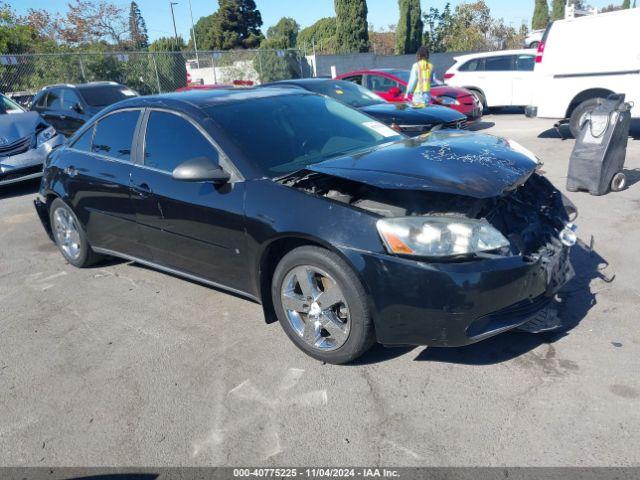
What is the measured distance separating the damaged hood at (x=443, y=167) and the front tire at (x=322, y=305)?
1.73 ft

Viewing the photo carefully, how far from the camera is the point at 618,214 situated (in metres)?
5.75

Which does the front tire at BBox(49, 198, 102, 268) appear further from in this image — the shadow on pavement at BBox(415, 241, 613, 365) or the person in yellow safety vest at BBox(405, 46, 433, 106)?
the person in yellow safety vest at BBox(405, 46, 433, 106)

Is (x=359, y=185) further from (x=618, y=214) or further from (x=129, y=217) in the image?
(x=618, y=214)

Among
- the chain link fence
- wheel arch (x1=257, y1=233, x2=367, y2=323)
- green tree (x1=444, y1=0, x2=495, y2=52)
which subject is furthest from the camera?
green tree (x1=444, y1=0, x2=495, y2=52)

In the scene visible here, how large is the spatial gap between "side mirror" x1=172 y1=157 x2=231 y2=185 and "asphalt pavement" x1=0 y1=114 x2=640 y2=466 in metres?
1.11

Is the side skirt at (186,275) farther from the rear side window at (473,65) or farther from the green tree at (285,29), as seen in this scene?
the green tree at (285,29)

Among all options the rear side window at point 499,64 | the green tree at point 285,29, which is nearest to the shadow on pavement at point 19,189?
the rear side window at point 499,64

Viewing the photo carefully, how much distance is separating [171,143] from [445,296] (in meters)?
2.33

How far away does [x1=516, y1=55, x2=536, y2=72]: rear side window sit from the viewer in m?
13.7

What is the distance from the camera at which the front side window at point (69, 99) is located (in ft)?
39.6

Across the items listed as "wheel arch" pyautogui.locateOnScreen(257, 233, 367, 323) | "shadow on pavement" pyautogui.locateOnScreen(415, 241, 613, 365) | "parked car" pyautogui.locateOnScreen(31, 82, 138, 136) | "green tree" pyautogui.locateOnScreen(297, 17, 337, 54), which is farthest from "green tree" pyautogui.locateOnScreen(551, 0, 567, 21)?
"wheel arch" pyautogui.locateOnScreen(257, 233, 367, 323)

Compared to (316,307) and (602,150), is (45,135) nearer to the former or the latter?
(316,307)

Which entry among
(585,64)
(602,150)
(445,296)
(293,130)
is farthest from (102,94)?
(445,296)

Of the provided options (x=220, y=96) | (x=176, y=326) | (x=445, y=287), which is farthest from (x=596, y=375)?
(x=220, y=96)
